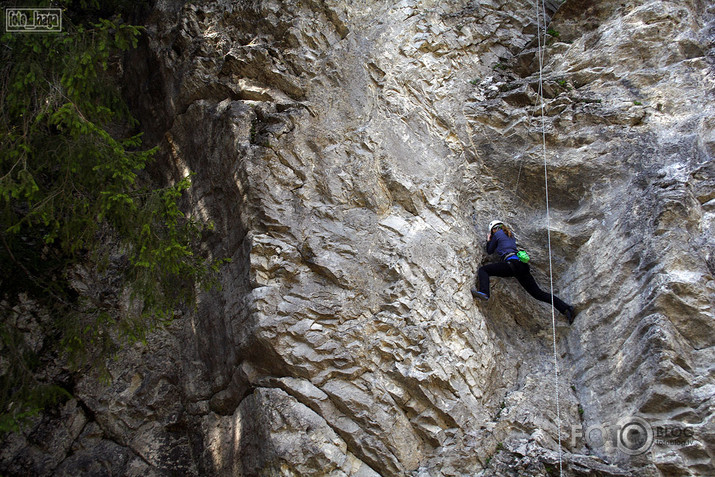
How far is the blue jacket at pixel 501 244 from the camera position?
773cm

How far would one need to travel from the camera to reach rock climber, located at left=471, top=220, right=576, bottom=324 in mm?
7598

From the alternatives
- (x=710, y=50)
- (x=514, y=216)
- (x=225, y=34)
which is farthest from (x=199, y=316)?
(x=710, y=50)

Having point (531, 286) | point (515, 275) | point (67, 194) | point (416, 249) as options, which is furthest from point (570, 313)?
point (67, 194)

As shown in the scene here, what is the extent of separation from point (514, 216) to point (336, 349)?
3.54m

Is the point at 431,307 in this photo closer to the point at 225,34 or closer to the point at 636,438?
the point at 636,438
